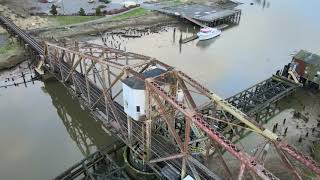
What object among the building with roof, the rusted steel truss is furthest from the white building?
the building with roof

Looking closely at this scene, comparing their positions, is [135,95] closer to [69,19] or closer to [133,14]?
[69,19]

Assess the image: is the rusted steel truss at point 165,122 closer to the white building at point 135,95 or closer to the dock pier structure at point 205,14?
the white building at point 135,95

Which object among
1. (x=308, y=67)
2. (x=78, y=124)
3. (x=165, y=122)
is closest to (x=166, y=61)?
(x=78, y=124)

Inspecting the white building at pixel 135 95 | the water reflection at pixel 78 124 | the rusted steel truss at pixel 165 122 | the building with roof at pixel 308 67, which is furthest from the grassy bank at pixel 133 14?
the white building at pixel 135 95

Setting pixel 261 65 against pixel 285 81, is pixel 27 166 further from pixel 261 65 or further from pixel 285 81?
pixel 261 65

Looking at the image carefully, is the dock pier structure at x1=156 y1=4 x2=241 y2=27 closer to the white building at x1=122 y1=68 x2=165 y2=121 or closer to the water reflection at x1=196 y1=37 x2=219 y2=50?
the water reflection at x1=196 y1=37 x2=219 y2=50

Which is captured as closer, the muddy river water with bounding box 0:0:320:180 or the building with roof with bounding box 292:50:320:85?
the muddy river water with bounding box 0:0:320:180
